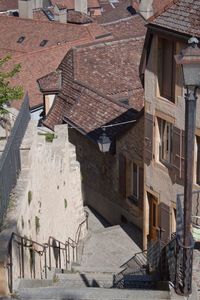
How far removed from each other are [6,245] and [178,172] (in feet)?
30.9

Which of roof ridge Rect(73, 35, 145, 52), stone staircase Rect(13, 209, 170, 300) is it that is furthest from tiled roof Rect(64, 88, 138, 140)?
roof ridge Rect(73, 35, 145, 52)

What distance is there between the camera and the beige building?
16.5 metres

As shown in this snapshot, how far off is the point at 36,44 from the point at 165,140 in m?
23.2

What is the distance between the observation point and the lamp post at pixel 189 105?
7.72 metres

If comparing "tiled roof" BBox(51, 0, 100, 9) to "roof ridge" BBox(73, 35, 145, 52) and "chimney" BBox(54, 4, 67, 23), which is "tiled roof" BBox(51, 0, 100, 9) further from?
"roof ridge" BBox(73, 35, 145, 52)

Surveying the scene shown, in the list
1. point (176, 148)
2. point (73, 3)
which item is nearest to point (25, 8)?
point (73, 3)

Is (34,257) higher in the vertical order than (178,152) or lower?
higher

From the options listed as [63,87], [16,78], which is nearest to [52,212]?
[63,87]

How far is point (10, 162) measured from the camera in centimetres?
1080

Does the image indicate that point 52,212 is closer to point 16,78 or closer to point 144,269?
point 144,269

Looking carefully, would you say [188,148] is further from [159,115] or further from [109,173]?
[109,173]

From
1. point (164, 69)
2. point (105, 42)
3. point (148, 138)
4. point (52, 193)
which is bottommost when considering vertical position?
point (52, 193)

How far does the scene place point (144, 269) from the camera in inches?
632

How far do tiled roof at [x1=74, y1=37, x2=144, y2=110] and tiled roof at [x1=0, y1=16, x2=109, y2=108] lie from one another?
298cm
